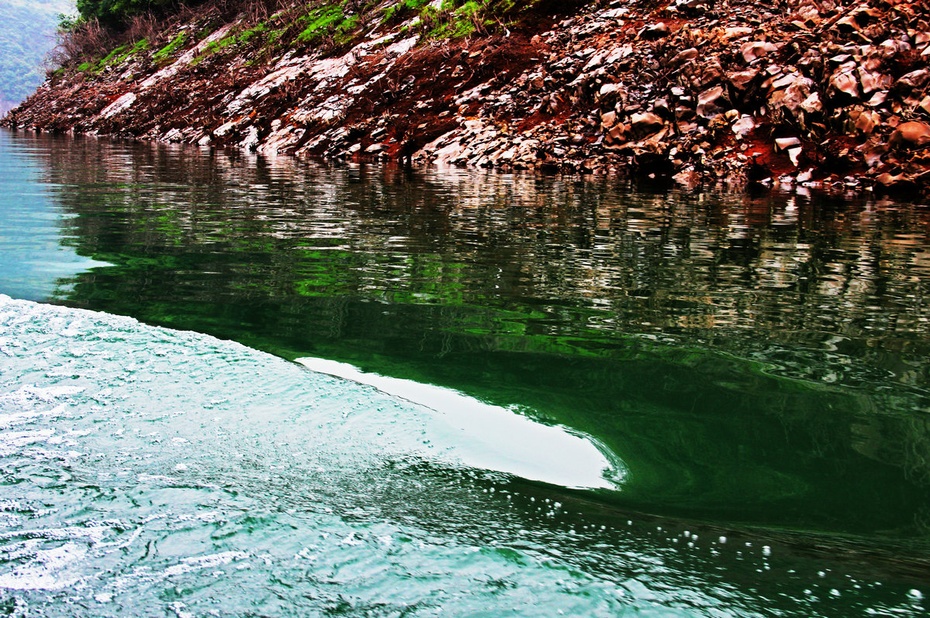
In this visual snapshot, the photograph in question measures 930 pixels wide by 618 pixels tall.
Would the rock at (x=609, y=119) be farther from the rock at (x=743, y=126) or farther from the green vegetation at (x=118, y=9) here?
the green vegetation at (x=118, y=9)

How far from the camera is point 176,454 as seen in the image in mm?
2826

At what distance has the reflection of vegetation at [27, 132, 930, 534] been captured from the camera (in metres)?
2.95

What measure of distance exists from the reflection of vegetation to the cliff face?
4.81 metres

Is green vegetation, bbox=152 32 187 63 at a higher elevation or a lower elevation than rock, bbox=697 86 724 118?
higher

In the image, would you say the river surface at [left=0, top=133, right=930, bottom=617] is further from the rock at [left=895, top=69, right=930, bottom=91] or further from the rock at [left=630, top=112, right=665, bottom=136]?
the rock at [left=630, top=112, right=665, bottom=136]

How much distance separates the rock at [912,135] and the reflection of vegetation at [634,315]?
3.59 m

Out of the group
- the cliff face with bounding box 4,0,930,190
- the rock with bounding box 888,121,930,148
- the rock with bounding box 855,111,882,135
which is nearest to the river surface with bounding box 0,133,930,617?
the rock with bounding box 888,121,930,148

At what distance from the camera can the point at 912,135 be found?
13.5 metres

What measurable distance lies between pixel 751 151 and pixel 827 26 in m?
3.47

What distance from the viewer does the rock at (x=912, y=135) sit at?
43.9 ft

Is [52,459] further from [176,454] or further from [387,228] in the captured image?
[387,228]

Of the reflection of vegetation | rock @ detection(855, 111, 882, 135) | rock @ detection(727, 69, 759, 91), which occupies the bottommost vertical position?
the reflection of vegetation

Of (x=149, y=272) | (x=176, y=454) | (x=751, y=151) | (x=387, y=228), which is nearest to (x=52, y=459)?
(x=176, y=454)

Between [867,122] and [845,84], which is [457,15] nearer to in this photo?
[845,84]
